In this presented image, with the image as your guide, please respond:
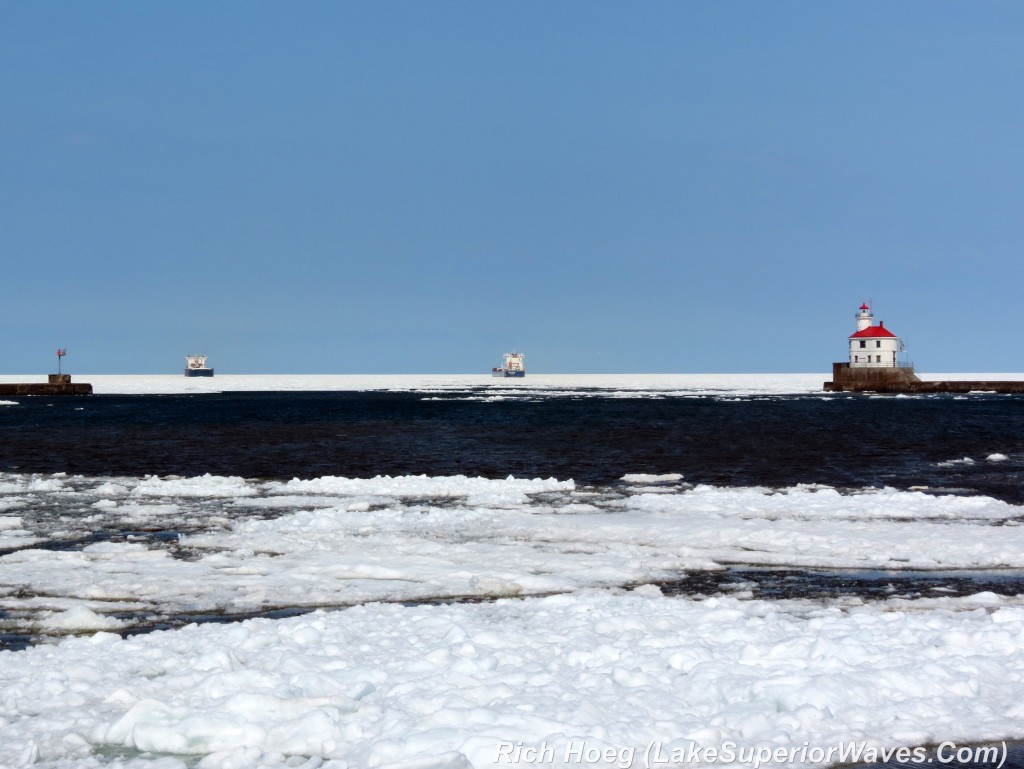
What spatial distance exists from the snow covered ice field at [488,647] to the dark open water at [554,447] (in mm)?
9966

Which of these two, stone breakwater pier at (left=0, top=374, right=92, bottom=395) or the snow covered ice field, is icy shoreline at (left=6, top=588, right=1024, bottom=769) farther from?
stone breakwater pier at (left=0, top=374, right=92, bottom=395)

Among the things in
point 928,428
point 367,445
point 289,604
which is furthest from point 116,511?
point 928,428

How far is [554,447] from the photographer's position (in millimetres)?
35125

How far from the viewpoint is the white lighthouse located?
103125mm

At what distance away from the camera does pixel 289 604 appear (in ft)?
35.0

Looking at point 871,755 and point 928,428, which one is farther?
point 928,428

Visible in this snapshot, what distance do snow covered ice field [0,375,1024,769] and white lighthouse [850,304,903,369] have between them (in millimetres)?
92620

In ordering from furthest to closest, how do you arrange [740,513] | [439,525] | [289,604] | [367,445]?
[367,445] < [740,513] < [439,525] < [289,604]

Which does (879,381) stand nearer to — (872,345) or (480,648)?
(872,345)

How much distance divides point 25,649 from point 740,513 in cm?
1140

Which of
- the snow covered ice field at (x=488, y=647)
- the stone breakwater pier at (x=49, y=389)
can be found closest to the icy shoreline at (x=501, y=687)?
the snow covered ice field at (x=488, y=647)

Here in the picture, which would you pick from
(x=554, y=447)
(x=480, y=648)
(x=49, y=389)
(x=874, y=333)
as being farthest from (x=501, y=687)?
(x=49, y=389)

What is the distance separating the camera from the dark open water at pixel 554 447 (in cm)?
2612

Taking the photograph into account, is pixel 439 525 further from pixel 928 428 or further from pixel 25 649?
pixel 928 428
